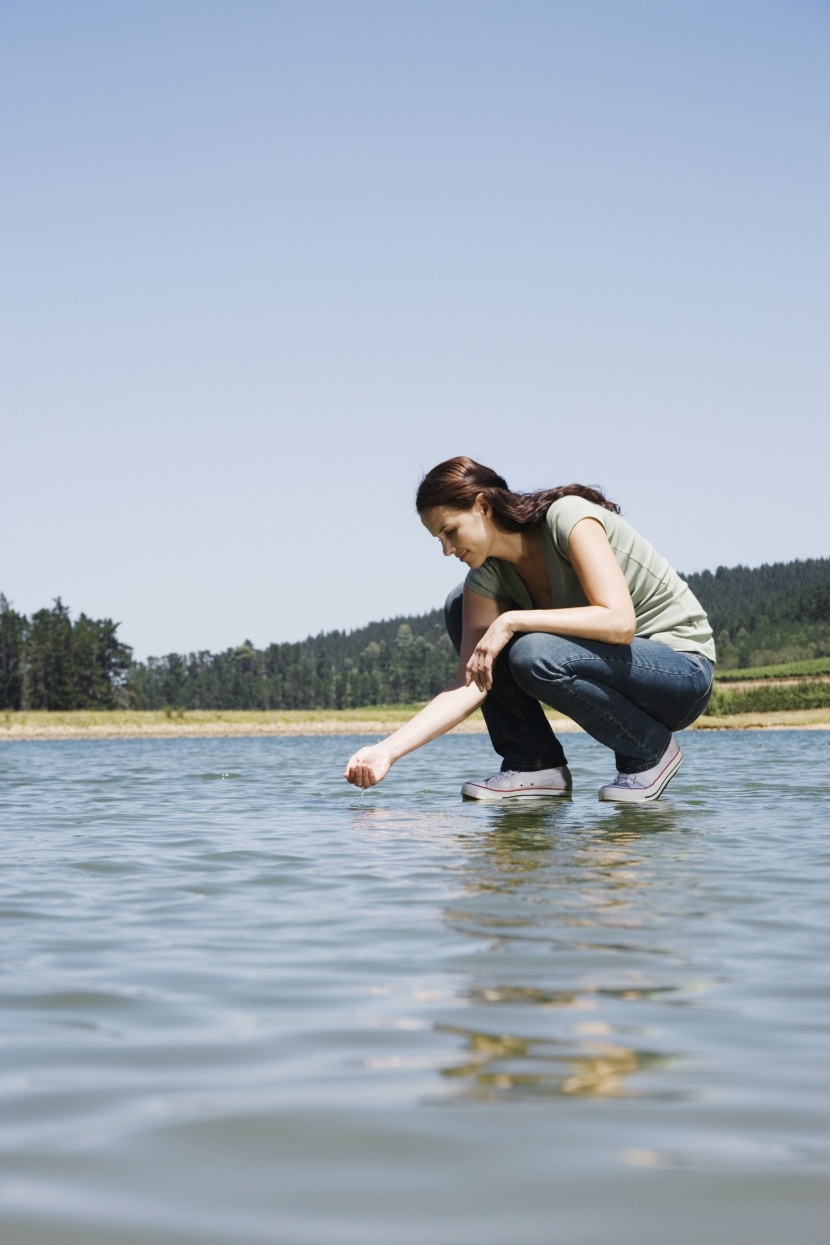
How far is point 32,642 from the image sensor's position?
4343 inches

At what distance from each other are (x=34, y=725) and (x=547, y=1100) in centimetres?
7420

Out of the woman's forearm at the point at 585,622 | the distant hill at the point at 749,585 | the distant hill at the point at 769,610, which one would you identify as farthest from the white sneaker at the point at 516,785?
the distant hill at the point at 749,585

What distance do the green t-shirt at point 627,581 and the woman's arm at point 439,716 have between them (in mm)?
109

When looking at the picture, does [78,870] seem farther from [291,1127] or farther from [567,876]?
[291,1127]

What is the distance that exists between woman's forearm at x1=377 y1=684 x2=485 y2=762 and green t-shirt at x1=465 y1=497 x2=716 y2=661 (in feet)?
1.63

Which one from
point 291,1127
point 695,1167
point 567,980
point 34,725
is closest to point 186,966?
point 567,980

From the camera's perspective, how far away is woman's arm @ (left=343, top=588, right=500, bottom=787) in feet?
16.1

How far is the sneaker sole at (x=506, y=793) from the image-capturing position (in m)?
5.56

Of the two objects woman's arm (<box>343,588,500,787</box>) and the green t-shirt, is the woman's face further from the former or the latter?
woman's arm (<box>343,588,500,787</box>)

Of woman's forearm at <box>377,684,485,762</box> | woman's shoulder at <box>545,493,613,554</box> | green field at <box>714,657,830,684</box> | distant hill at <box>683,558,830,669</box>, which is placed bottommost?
woman's forearm at <box>377,684,485,762</box>

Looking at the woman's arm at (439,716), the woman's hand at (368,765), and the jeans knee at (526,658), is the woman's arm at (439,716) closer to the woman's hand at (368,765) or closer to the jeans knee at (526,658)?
the woman's hand at (368,765)

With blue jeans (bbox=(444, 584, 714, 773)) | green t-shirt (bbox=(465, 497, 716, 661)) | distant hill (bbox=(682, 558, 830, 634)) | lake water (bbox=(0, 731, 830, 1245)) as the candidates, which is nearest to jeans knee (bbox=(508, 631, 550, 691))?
blue jeans (bbox=(444, 584, 714, 773))

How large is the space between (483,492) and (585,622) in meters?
0.67

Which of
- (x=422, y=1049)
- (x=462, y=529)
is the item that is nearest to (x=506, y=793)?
(x=462, y=529)
